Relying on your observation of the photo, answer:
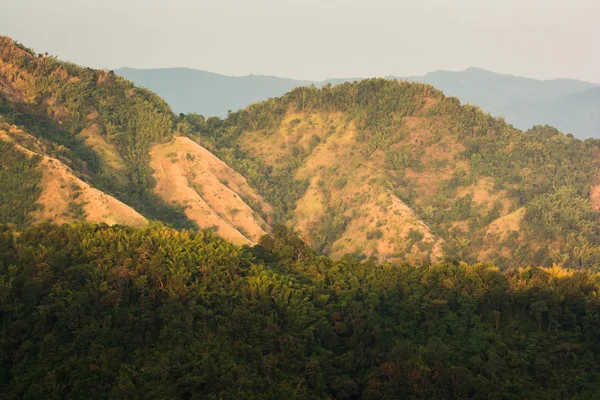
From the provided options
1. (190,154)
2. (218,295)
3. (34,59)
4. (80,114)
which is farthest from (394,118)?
(218,295)

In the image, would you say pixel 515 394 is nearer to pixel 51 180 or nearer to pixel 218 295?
pixel 218 295

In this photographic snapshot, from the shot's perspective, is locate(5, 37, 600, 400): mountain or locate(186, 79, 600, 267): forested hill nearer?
locate(5, 37, 600, 400): mountain

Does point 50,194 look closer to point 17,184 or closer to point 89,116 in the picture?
point 17,184

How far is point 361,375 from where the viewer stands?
140 ft

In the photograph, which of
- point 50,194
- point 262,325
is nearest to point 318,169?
point 50,194

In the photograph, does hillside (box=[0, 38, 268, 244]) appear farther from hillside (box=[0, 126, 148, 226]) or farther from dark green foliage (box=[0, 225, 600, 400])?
dark green foliage (box=[0, 225, 600, 400])

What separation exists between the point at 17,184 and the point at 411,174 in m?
81.7

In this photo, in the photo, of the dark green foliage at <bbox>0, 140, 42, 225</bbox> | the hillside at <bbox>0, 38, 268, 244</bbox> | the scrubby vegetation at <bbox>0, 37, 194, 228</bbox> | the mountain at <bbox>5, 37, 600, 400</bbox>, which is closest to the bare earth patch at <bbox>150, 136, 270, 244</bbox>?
the hillside at <bbox>0, 38, 268, 244</bbox>

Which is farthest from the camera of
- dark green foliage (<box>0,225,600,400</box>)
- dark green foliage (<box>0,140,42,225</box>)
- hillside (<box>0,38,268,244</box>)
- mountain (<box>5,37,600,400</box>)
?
hillside (<box>0,38,268,244</box>)

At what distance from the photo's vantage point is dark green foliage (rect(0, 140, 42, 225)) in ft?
267

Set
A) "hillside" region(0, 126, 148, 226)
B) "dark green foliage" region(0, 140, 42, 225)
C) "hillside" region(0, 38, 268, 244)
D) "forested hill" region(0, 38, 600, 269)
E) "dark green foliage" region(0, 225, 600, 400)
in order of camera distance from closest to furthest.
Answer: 1. "dark green foliage" region(0, 225, 600, 400)
2. "dark green foliage" region(0, 140, 42, 225)
3. "hillside" region(0, 126, 148, 226)
4. "hillside" region(0, 38, 268, 244)
5. "forested hill" region(0, 38, 600, 269)

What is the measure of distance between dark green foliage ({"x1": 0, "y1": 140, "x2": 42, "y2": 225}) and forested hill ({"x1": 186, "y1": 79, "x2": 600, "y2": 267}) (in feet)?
146

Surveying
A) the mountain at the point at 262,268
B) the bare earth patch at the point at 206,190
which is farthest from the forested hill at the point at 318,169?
the mountain at the point at 262,268

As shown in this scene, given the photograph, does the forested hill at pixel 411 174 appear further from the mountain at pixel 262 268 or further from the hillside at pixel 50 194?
the hillside at pixel 50 194
